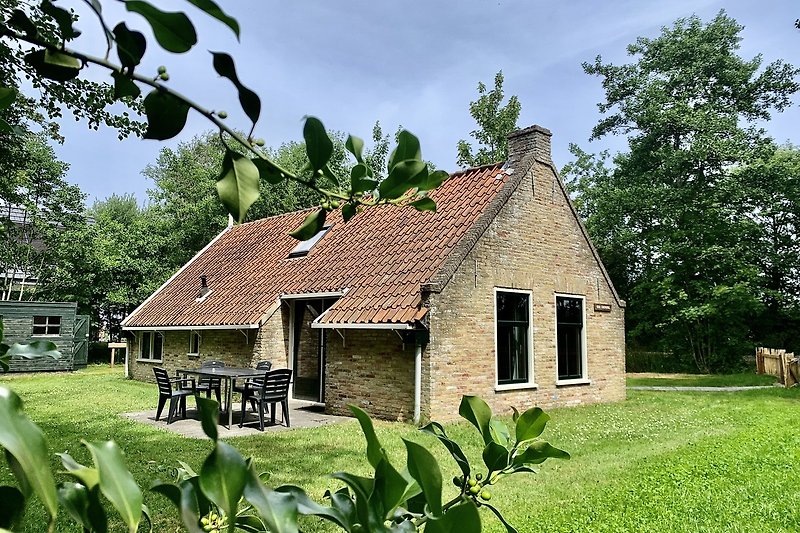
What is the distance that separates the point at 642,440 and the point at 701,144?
20.4 metres

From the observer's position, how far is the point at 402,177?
3.32 ft

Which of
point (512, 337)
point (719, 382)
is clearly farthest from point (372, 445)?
point (719, 382)

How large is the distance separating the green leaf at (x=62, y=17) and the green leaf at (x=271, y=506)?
0.81 m

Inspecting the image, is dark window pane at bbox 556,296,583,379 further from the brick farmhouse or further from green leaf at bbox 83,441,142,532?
green leaf at bbox 83,441,142,532

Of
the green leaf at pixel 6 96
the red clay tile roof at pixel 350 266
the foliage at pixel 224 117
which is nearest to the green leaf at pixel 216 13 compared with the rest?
the foliage at pixel 224 117

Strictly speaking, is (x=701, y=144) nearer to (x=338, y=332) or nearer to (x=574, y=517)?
(x=338, y=332)

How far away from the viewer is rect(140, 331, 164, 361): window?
19094mm

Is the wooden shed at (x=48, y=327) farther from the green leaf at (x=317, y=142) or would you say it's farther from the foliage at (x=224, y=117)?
the green leaf at (x=317, y=142)

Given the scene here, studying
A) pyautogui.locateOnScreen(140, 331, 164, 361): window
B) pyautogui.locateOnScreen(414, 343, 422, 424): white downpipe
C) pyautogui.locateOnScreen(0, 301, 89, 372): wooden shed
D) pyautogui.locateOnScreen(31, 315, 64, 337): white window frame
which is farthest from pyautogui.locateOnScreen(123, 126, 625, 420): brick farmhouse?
pyautogui.locateOnScreen(31, 315, 64, 337): white window frame

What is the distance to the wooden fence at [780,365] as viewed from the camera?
62.7ft

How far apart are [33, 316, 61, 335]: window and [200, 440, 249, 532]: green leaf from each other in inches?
1092

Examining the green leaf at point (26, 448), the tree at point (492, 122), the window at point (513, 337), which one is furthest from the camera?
the tree at point (492, 122)

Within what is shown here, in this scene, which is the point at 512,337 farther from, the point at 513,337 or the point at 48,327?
the point at 48,327

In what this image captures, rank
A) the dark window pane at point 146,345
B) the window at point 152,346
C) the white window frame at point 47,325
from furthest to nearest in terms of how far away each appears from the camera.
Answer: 1. the white window frame at point 47,325
2. the dark window pane at point 146,345
3. the window at point 152,346
